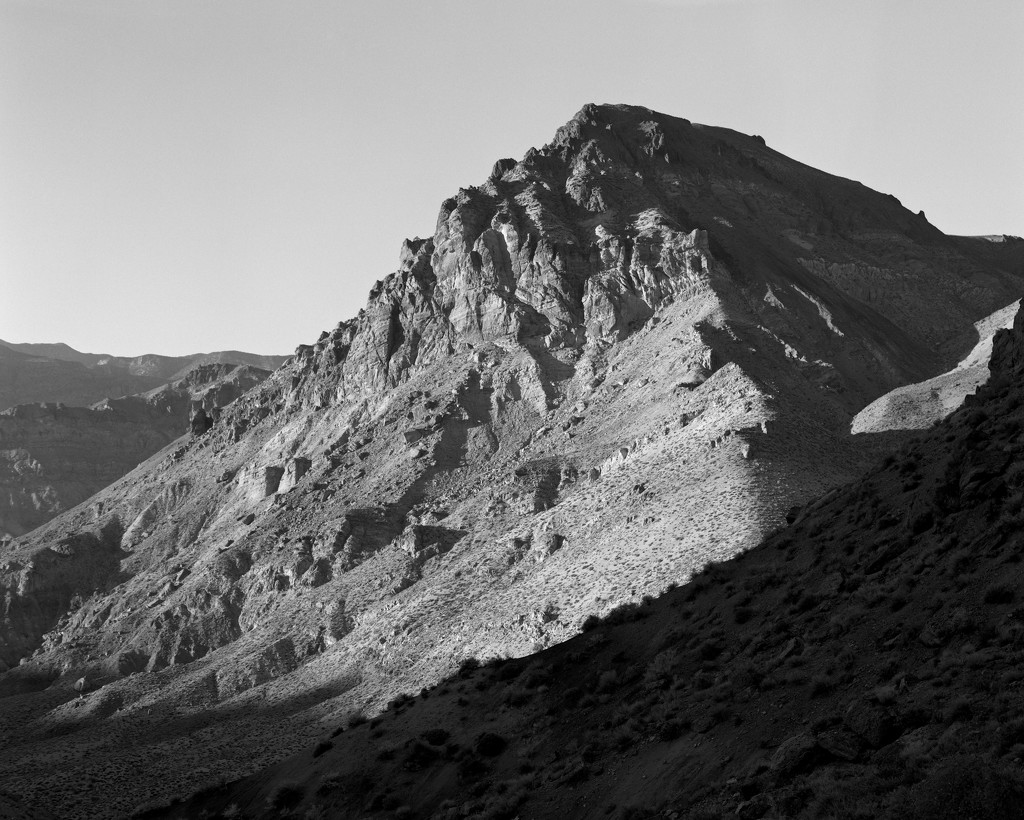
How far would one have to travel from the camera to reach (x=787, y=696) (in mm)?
31359

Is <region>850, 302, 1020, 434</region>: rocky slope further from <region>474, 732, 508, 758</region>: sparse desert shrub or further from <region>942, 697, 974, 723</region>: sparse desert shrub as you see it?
<region>942, 697, 974, 723</region>: sparse desert shrub

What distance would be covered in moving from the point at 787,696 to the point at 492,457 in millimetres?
80372

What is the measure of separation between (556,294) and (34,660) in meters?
60.6

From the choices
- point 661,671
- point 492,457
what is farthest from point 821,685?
point 492,457

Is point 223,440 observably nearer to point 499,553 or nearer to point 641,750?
point 499,553

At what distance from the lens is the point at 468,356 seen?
124 meters

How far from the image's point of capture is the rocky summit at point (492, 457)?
74312 millimetres

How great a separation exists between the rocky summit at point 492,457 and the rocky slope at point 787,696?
17.1 m

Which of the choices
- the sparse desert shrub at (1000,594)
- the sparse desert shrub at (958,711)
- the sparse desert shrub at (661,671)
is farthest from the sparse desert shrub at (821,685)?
the sparse desert shrub at (661,671)

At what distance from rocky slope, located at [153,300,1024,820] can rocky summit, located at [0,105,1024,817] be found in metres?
17.1

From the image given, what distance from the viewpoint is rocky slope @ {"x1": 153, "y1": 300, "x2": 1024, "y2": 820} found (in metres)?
24.5

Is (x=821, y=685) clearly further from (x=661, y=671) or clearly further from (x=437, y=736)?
(x=437, y=736)

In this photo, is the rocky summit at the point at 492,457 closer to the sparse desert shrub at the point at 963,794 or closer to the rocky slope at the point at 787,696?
the rocky slope at the point at 787,696

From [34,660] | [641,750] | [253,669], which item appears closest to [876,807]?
[641,750]
